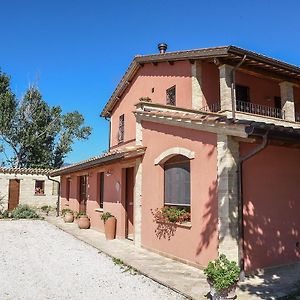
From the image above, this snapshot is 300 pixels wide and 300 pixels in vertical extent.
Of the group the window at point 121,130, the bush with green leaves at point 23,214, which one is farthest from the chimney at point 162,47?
the bush with green leaves at point 23,214

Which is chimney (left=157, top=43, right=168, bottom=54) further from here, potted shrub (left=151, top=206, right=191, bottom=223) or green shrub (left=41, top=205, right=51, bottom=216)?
green shrub (left=41, top=205, right=51, bottom=216)

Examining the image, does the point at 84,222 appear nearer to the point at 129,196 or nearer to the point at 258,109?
the point at 129,196

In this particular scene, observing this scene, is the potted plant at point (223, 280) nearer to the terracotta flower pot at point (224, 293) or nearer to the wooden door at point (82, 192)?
the terracotta flower pot at point (224, 293)

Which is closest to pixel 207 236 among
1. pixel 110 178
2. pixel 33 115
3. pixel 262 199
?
pixel 262 199

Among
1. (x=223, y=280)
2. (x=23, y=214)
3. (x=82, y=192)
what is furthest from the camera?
(x=23, y=214)

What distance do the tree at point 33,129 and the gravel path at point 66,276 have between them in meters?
22.2

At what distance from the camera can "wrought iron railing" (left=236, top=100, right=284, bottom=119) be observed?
42.3 feet

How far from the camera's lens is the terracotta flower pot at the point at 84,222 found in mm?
15445

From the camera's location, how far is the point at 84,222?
50.8ft

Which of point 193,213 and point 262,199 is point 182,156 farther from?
point 262,199

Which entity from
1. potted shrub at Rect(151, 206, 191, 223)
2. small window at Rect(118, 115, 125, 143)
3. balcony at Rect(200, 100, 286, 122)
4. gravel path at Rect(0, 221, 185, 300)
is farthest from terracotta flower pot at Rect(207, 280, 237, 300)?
small window at Rect(118, 115, 125, 143)

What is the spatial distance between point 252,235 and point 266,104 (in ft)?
27.0

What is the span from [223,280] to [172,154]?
4108 millimetres

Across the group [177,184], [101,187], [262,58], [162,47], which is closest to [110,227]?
[101,187]
